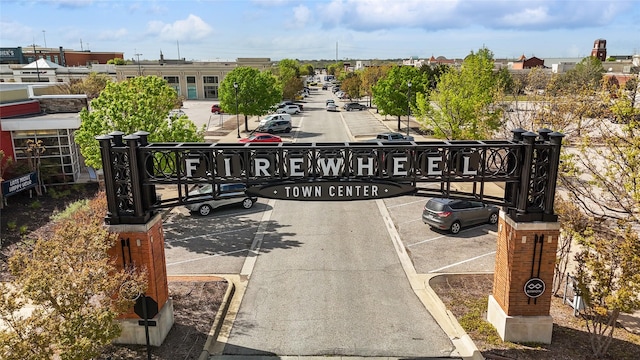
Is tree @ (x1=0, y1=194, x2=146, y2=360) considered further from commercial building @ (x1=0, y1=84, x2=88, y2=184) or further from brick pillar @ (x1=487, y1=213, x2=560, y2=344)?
commercial building @ (x1=0, y1=84, x2=88, y2=184)

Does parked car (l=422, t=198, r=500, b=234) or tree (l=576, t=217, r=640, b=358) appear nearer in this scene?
tree (l=576, t=217, r=640, b=358)

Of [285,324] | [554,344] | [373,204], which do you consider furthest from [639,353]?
[373,204]

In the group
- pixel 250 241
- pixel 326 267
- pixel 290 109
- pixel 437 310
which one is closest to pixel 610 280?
pixel 437 310

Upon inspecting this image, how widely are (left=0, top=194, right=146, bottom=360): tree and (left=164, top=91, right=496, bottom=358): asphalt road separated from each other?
141 inches

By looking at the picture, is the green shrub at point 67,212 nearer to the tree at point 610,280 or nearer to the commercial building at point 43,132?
the commercial building at point 43,132

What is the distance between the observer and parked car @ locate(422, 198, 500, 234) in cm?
2031

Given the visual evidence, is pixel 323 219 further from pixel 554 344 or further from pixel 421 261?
pixel 554 344

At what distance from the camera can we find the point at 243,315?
13.9 meters


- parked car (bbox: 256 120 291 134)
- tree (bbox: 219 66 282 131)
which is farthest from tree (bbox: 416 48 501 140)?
tree (bbox: 219 66 282 131)

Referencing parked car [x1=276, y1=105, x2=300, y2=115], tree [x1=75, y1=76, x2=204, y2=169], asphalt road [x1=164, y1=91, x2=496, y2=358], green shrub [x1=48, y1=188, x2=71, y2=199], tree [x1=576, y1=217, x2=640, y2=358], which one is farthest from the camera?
parked car [x1=276, y1=105, x2=300, y2=115]

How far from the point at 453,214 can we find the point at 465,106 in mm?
11963

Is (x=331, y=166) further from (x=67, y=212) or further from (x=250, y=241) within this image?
(x=67, y=212)

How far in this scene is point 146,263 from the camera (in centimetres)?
1177

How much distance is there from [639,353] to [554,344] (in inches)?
79.6
